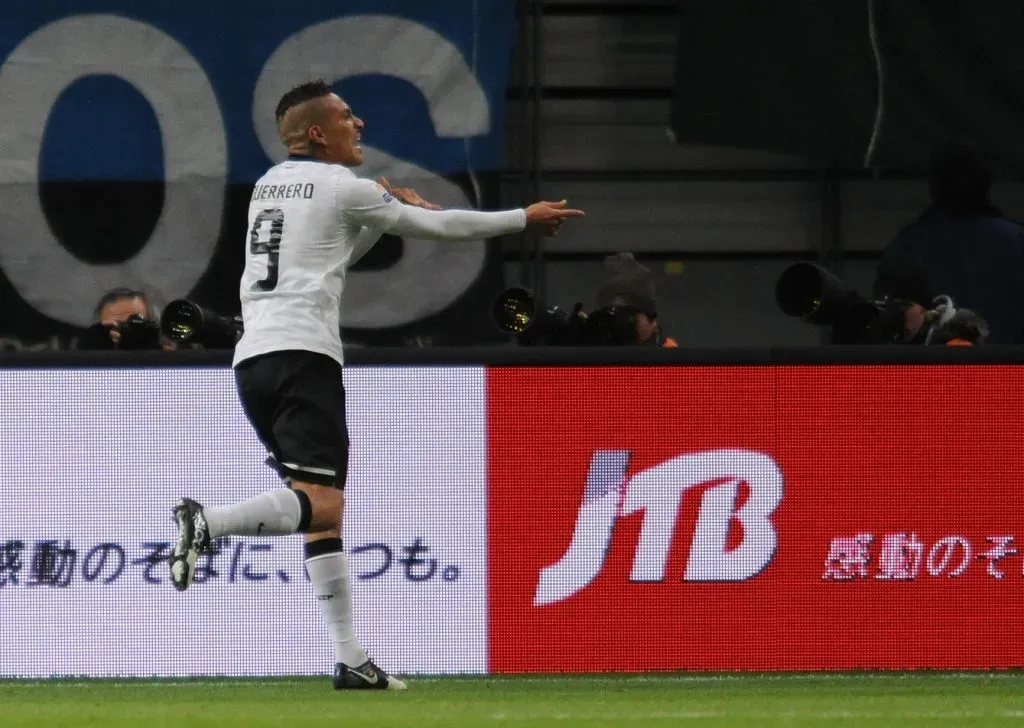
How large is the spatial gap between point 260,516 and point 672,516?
5.70 feet

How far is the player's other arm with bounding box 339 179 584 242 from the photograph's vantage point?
6312 millimetres

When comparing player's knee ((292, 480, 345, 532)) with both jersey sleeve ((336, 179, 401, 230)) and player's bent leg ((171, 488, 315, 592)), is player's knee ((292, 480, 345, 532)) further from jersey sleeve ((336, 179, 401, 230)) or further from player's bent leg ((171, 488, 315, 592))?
jersey sleeve ((336, 179, 401, 230))

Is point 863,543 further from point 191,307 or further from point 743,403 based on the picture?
point 191,307

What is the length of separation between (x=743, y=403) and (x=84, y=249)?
134 inches

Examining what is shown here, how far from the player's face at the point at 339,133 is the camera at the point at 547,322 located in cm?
141

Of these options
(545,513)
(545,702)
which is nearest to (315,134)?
(545,513)

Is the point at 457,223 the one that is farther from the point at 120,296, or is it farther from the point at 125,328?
the point at 120,296

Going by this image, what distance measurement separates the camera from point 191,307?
759 centimetres

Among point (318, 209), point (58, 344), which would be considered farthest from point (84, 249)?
point (318, 209)

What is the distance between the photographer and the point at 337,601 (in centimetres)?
629

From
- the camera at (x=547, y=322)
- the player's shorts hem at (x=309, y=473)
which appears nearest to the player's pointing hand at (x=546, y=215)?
the player's shorts hem at (x=309, y=473)

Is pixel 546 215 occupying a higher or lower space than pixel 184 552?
higher

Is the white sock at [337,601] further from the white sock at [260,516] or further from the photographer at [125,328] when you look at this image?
the photographer at [125,328]

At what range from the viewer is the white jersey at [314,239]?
20.6 ft
